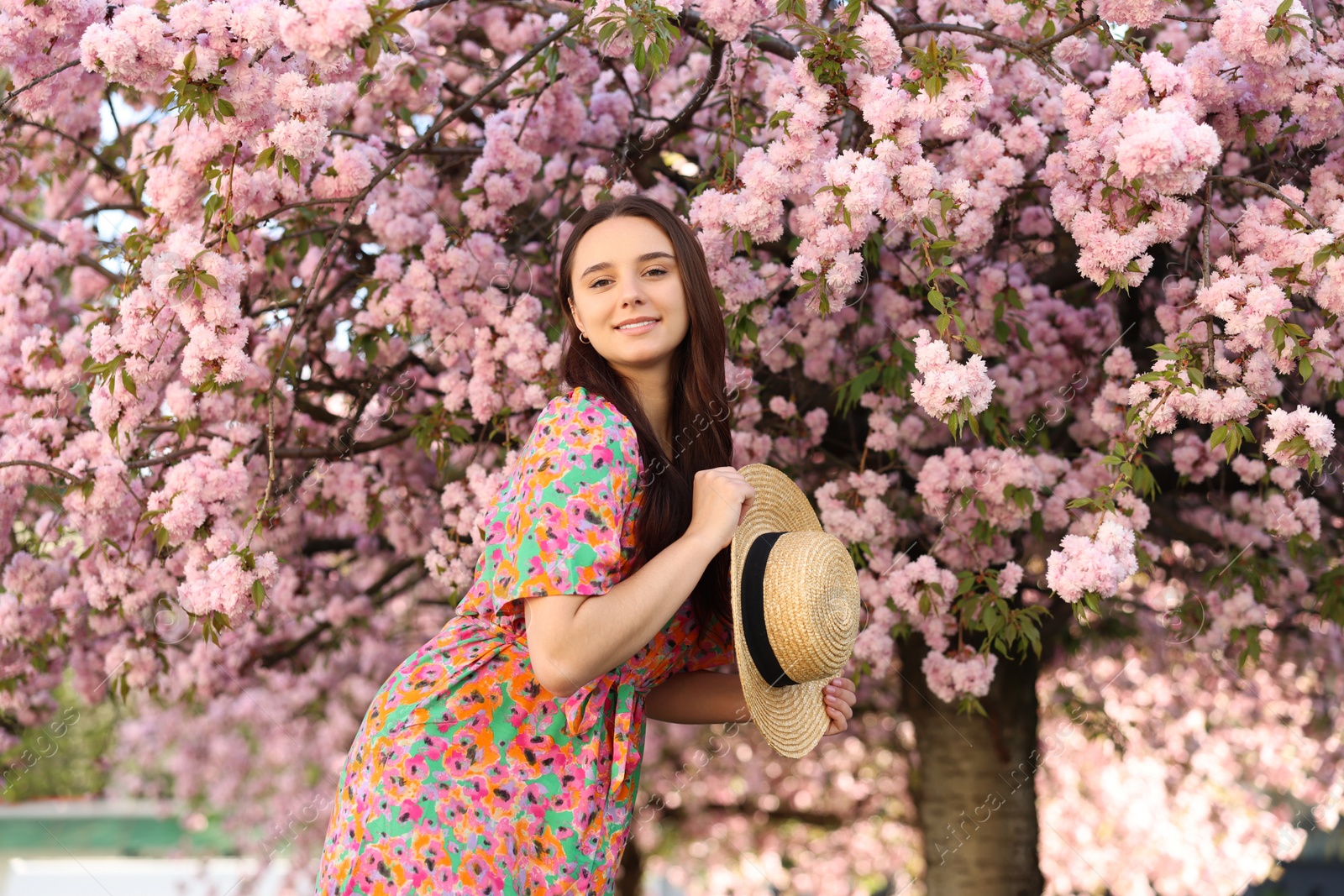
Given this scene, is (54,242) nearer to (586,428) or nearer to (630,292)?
(630,292)

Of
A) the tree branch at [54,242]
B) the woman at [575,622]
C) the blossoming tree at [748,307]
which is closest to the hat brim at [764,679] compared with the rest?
the woman at [575,622]

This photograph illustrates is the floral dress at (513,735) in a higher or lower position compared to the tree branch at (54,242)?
lower

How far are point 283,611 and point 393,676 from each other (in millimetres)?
2450

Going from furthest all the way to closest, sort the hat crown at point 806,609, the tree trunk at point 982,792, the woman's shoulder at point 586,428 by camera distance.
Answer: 1. the tree trunk at point 982,792
2. the hat crown at point 806,609
3. the woman's shoulder at point 586,428

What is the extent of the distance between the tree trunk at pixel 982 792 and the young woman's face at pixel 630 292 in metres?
2.64

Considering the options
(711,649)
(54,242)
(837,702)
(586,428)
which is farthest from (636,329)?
(54,242)

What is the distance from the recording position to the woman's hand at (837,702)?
2172 millimetres

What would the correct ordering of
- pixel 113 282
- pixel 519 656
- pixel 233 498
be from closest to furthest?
1. pixel 519 656
2. pixel 233 498
3. pixel 113 282

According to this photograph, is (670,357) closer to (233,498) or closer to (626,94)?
(233,498)

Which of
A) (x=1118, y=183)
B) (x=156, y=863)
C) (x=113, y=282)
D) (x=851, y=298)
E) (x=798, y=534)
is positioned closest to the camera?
(x=798, y=534)

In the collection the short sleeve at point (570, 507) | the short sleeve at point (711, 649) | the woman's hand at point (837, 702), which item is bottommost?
the woman's hand at point (837, 702)

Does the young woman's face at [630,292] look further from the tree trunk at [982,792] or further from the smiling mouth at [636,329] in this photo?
the tree trunk at [982,792]

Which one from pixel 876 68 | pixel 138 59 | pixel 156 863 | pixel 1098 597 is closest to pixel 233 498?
pixel 138 59

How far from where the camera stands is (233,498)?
115 inches
